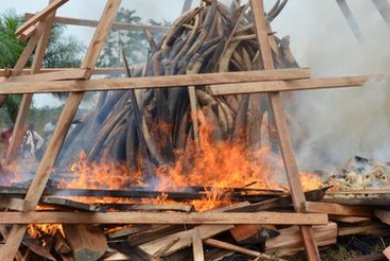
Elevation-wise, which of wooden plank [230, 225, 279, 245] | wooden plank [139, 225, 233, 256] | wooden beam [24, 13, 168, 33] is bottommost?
wooden plank [230, 225, 279, 245]

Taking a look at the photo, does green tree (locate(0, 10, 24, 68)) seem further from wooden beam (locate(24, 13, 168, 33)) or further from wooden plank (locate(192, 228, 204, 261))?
wooden plank (locate(192, 228, 204, 261))

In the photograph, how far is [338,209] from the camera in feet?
15.9

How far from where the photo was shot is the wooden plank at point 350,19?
6.78 metres

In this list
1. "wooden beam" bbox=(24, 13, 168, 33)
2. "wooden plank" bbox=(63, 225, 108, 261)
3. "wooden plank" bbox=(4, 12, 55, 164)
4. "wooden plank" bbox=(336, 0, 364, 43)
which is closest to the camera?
"wooden plank" bbox=(63, 225, 108, 261)

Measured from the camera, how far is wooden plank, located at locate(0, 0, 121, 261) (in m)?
4.43

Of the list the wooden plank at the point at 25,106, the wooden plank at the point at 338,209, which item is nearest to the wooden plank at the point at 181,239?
the wooden plank at the point at 338,209

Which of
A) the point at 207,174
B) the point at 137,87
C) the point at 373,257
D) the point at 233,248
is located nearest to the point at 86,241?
the point at 233,248

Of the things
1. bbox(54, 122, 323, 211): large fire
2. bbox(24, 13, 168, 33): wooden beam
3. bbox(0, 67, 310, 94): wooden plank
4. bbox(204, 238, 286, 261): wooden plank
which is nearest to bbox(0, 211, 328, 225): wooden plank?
bbox(204, 238, 286, 261): wooden plank

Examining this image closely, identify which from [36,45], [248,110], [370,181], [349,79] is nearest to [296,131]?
[248,110]

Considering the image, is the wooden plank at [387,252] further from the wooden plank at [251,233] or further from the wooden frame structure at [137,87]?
the wooden plank at [251,233]

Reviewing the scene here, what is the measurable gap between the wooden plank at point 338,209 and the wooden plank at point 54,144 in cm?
238

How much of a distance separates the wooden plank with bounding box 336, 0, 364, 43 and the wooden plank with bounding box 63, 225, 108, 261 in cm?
447

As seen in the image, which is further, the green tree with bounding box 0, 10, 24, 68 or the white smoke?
the green tree with bounding box 0, 10, 24, 68

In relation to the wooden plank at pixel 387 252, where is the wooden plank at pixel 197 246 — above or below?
above
